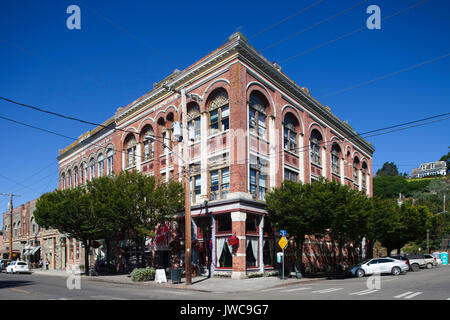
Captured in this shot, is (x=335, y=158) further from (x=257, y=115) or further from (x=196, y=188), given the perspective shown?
(x=196, y=188)

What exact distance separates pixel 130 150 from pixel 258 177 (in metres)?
16.1

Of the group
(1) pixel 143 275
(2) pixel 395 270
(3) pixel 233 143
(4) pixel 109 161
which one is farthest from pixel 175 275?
(4) pixel 109 161

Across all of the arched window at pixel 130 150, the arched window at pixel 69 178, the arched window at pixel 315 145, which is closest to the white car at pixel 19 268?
the arched window at pixel 69 178

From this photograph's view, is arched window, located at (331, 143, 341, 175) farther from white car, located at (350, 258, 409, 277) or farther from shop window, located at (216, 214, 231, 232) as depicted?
shop window, located at (216, 214, 231, 232)

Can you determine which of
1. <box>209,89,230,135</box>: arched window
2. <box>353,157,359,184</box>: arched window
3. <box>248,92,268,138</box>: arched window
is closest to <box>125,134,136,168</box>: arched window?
<box>209,89,230,135</box>: arched window

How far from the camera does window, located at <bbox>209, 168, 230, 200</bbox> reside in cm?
2697

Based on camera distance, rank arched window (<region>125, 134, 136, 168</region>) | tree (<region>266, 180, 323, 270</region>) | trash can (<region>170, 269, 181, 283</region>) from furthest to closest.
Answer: arched window (<region>125, 134, 136, 168</region>) → tree (<region>266, 180, 323, 270</region>) → trash can (<region>170, 269, 181, 283</region>)

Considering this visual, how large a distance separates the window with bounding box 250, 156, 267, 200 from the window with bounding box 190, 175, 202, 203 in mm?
4210

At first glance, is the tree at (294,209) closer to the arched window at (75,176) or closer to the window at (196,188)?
the window at (196,188)

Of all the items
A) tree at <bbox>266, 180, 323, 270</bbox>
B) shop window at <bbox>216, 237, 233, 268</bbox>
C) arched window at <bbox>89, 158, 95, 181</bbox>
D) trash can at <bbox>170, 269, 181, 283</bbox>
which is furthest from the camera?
arched window at <bbox>89, 158, 95, 181</bbox>

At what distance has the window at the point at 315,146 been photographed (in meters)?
36.9

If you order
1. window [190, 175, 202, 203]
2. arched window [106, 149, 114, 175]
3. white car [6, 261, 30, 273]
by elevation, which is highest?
A: arched window [106, 149, 114, 175]
